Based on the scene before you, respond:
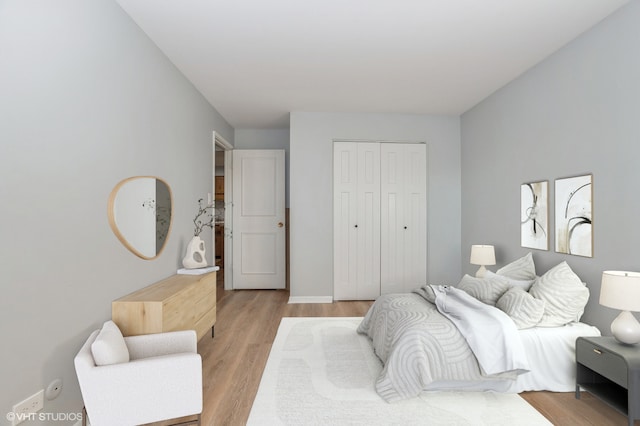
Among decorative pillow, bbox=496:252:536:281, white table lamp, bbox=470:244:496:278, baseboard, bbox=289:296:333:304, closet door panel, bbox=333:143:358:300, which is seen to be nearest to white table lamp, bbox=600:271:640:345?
decorative pillow, bbox=496:252:536:281

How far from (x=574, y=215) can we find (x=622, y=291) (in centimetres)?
103

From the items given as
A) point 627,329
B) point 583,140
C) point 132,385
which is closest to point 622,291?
point 627,329

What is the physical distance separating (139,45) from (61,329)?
6.87 ft

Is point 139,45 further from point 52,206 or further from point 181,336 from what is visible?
point 181,336

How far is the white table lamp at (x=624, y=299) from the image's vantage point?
2074mm

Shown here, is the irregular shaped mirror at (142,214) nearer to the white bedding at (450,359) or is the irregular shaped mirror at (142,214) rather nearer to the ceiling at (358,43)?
the ceiling at (358,43)

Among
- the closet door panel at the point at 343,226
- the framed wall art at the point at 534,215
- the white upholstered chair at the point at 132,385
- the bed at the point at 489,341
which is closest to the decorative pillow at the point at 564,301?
the bed at the point at 489,341

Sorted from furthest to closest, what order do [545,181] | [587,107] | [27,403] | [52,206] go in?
[545,181] → [587,107] → [52,206] → [27,403]

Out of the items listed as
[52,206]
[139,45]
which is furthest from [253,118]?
[52,206]

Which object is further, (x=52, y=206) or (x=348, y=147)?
(x=348, y=147)

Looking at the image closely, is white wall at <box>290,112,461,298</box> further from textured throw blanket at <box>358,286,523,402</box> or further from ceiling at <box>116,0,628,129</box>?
textured throw blanket at <box>358,286,523,402</box>

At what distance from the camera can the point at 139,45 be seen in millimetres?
2713

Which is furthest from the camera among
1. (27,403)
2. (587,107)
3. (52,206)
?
(587,107)

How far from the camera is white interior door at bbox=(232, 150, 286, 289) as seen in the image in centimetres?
570
